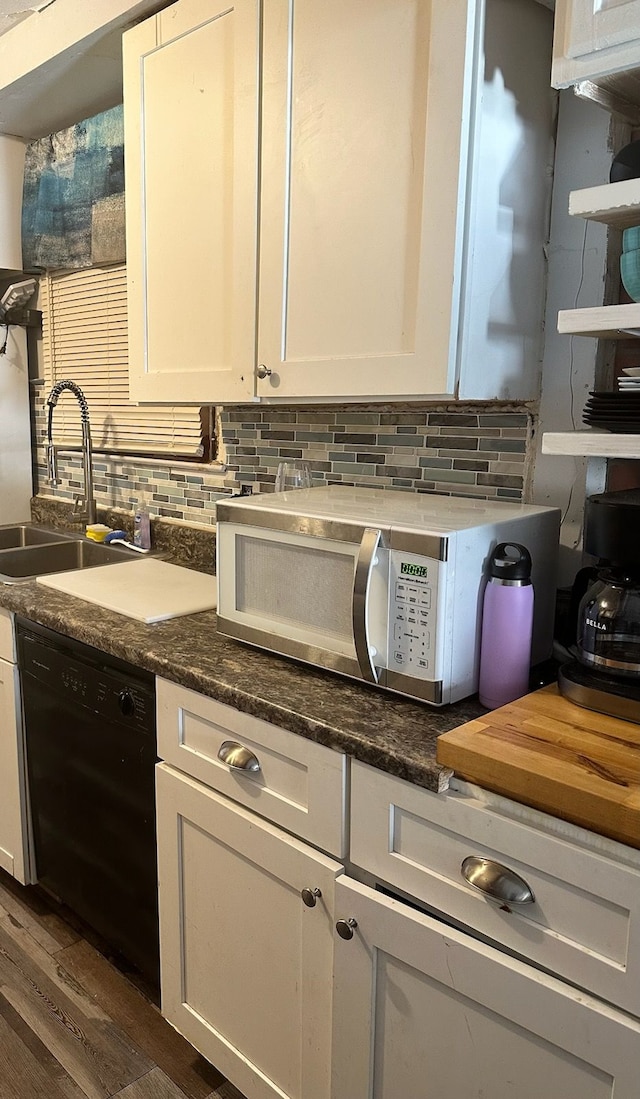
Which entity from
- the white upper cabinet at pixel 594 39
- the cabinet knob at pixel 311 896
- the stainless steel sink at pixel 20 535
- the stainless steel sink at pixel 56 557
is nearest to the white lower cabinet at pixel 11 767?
the stainless steel sink at pixel 56 557

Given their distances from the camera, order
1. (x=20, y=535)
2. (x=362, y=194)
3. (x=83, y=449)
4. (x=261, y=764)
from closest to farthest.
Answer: (x=261, y=764) → (x=362, y=194) → (x=83, y=449) → (x=20, y=535)

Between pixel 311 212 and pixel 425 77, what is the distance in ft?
1.03

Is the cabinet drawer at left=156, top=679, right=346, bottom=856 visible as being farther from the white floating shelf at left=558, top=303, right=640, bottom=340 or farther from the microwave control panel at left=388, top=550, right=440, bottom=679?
the white floating shelf at left=558, top=303, right=640, bottom=340

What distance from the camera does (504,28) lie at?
127 cm

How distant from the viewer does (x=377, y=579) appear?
121 cm

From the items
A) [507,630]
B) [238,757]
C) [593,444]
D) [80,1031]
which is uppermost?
[593,444]

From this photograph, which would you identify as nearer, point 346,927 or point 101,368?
point 346,927

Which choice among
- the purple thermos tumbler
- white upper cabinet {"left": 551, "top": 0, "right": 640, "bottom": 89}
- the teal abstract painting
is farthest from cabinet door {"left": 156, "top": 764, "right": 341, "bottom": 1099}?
the teal abstract painting

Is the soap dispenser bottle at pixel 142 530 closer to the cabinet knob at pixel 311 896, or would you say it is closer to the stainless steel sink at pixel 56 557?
the stainless steel sink at pixel 56 557

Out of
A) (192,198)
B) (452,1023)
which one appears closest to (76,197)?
(192,198)

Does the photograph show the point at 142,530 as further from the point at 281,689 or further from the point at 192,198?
the point at 281,689

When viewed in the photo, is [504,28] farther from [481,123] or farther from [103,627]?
[103,627]

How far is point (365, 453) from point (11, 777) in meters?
1.24

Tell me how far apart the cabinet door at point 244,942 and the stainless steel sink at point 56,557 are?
3.60 feet
